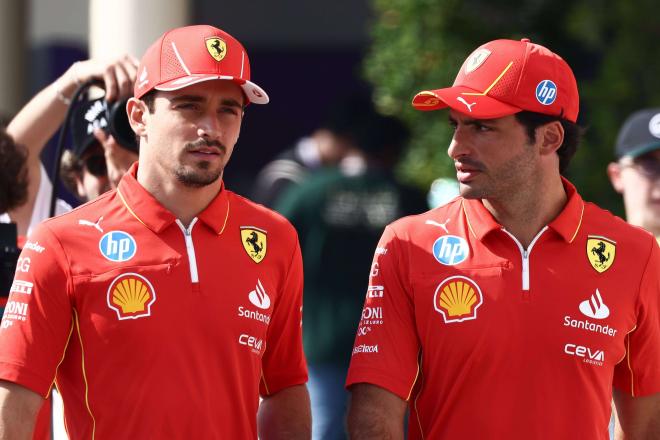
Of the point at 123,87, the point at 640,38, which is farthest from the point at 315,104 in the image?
the point at 123,87

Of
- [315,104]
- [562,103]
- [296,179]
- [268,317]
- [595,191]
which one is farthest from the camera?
[315,104]

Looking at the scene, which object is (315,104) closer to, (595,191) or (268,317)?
(595,191)

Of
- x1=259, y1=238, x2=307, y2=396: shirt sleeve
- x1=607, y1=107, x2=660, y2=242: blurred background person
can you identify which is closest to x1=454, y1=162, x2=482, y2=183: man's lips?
x1=259, y1=238, x2=307, y2=396: shirt sleeve

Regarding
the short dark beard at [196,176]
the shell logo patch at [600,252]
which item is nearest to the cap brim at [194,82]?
the short dark beard at [196,176]

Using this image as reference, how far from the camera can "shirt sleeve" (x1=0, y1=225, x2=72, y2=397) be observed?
142 inches

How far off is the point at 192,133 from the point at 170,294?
45cm

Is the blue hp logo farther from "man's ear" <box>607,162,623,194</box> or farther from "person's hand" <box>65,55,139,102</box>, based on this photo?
"man's ear" <box>607,162,623,194</box>

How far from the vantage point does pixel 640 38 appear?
25.7ft

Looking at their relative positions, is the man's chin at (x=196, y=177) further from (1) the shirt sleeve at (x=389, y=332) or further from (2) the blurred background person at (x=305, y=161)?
(2) the blurred background person at (x=305, y=161)

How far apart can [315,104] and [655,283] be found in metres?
7.33

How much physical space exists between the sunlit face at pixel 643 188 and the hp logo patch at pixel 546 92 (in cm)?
113

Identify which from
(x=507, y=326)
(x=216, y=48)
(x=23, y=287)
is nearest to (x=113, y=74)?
(x=216, y=48)

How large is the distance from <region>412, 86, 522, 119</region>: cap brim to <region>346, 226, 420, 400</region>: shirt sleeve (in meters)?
0.42

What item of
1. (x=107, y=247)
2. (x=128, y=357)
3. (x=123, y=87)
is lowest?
(x=128, y=357)
